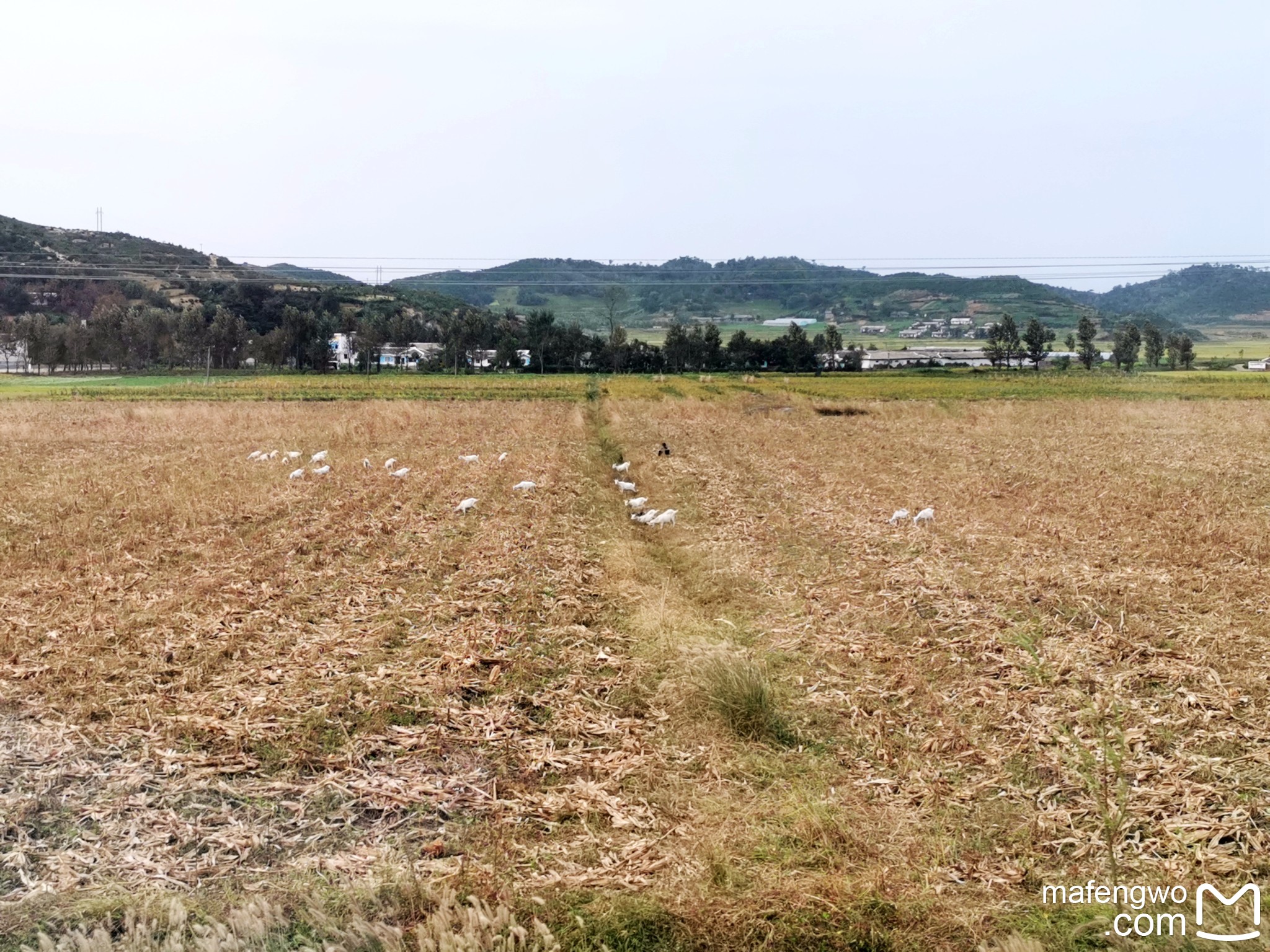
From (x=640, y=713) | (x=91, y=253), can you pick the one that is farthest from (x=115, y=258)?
(x=640, y=713)

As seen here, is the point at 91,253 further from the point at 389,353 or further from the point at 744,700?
the point at 744,700

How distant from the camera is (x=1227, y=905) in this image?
12.3 feet

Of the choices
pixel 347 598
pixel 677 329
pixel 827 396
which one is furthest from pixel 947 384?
pixel 347 598

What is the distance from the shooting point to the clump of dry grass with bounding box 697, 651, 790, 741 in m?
5.71

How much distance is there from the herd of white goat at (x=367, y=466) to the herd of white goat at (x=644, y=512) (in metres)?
1.97

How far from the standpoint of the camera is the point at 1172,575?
890cm

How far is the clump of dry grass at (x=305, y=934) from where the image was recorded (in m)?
3.42

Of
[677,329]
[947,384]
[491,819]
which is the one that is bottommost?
[491,819]

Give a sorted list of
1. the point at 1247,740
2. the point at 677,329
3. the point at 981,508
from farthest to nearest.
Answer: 1. the point at 677,329
2. the point at 981,508
3. the point at 1247,740

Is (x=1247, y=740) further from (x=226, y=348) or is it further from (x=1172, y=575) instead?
(x=226, y=348)

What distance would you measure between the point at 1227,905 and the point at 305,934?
4.13 m

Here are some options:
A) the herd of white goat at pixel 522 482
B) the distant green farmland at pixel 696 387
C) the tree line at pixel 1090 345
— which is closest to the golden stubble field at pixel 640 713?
the herd of white goat at pixel 522 482

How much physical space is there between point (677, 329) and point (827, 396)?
36689 millimetres

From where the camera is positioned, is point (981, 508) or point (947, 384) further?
point (947, 384)
